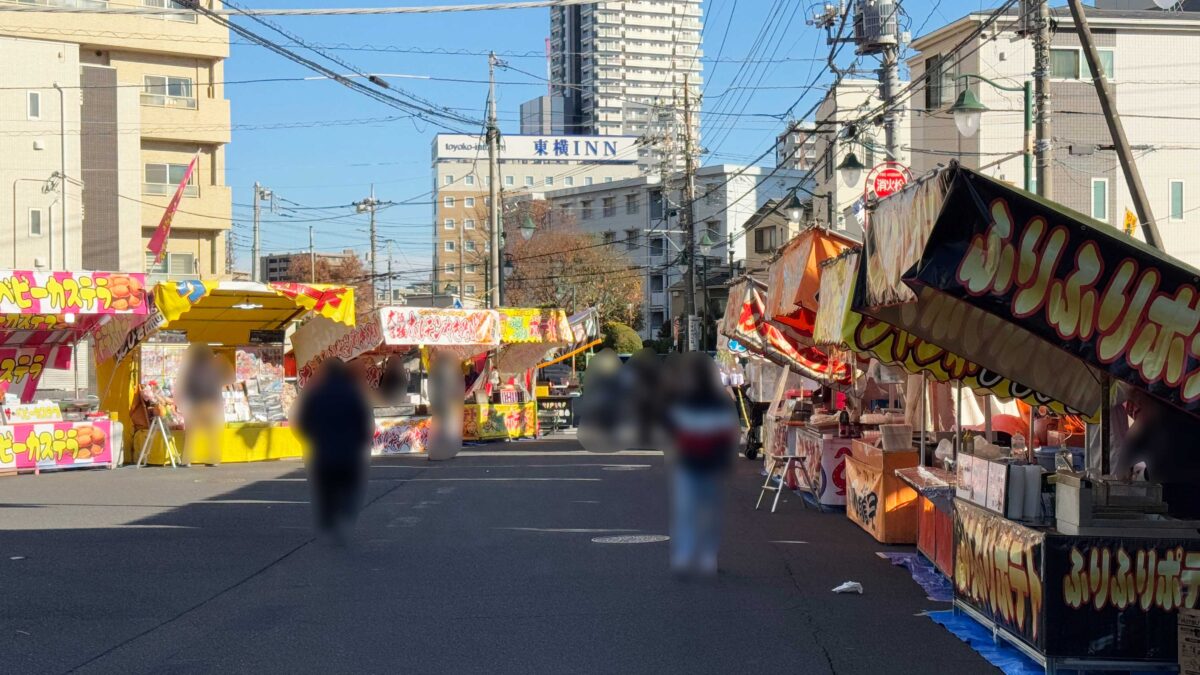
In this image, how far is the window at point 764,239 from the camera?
5531 cm

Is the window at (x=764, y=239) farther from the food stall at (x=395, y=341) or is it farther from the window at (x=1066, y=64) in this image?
the food stall at (x=395, y=341)

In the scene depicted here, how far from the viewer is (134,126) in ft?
142

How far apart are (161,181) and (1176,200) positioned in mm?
36463

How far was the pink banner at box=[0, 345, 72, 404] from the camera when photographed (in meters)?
22.4

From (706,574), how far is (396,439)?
18.1m

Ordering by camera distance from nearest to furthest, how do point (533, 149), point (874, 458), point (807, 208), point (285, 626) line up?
point (285, 626), point (874, 458), point (807, 208), point (533, 149)

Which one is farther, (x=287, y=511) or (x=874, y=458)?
(x=287, y=511)

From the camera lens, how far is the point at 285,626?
8.68 meters

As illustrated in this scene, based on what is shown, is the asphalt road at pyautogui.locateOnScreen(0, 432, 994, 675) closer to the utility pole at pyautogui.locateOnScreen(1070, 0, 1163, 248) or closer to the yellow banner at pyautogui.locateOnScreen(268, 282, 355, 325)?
the utility pole at pyautogui.locateOnScreen(1070, 0, 1163, 248)

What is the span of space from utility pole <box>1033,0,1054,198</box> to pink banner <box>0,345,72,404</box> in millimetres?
18166

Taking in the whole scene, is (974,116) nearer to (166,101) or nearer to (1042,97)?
(1042,97)

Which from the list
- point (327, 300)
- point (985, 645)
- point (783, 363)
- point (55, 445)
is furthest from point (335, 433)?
point (327, 300)

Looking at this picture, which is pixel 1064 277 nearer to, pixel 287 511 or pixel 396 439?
pixel 287 511

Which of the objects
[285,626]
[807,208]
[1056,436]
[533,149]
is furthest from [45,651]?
[533,149]
